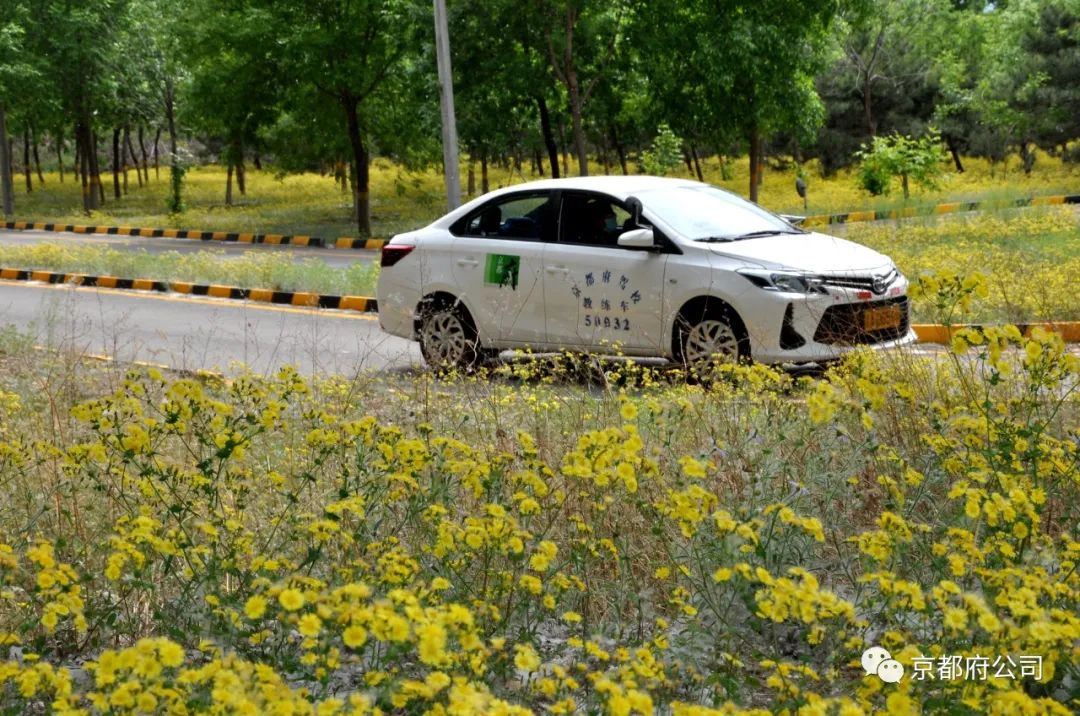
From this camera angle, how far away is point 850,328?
846 cm

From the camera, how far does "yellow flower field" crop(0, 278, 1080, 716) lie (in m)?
2.80

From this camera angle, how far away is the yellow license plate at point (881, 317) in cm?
869

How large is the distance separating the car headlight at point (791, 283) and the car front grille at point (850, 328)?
18 cm

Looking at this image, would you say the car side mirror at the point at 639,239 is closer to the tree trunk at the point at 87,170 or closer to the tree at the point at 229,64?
the tree at the point at 229,64

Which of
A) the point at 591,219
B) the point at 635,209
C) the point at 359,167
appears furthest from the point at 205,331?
the point at 359,167

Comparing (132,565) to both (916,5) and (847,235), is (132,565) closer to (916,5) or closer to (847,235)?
(847,235)

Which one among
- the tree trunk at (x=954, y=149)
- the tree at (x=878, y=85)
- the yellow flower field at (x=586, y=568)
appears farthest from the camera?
the tree trunk at (x=954, y=149)

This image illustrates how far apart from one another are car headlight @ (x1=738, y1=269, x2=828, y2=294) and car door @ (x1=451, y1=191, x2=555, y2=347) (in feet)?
5.81

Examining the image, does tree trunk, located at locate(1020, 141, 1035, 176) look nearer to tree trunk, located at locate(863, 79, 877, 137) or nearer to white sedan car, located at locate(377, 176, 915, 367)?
tree trunk, located at locate(863, 79, 877, 137)

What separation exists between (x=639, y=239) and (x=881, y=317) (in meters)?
1.69

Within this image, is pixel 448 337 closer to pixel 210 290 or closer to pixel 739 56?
pixel 210 290

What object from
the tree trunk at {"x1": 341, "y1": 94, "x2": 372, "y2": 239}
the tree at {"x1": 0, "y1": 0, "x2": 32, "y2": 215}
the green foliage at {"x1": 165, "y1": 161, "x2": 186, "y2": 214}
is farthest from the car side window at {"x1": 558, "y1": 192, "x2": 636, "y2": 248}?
the tree at {"x1": 0, "y1": 0, "x2": 32, "y2": 215}

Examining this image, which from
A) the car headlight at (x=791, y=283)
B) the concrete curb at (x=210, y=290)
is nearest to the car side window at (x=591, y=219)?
the car headlight at (x=791, y=283)

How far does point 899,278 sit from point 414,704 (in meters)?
6.83
